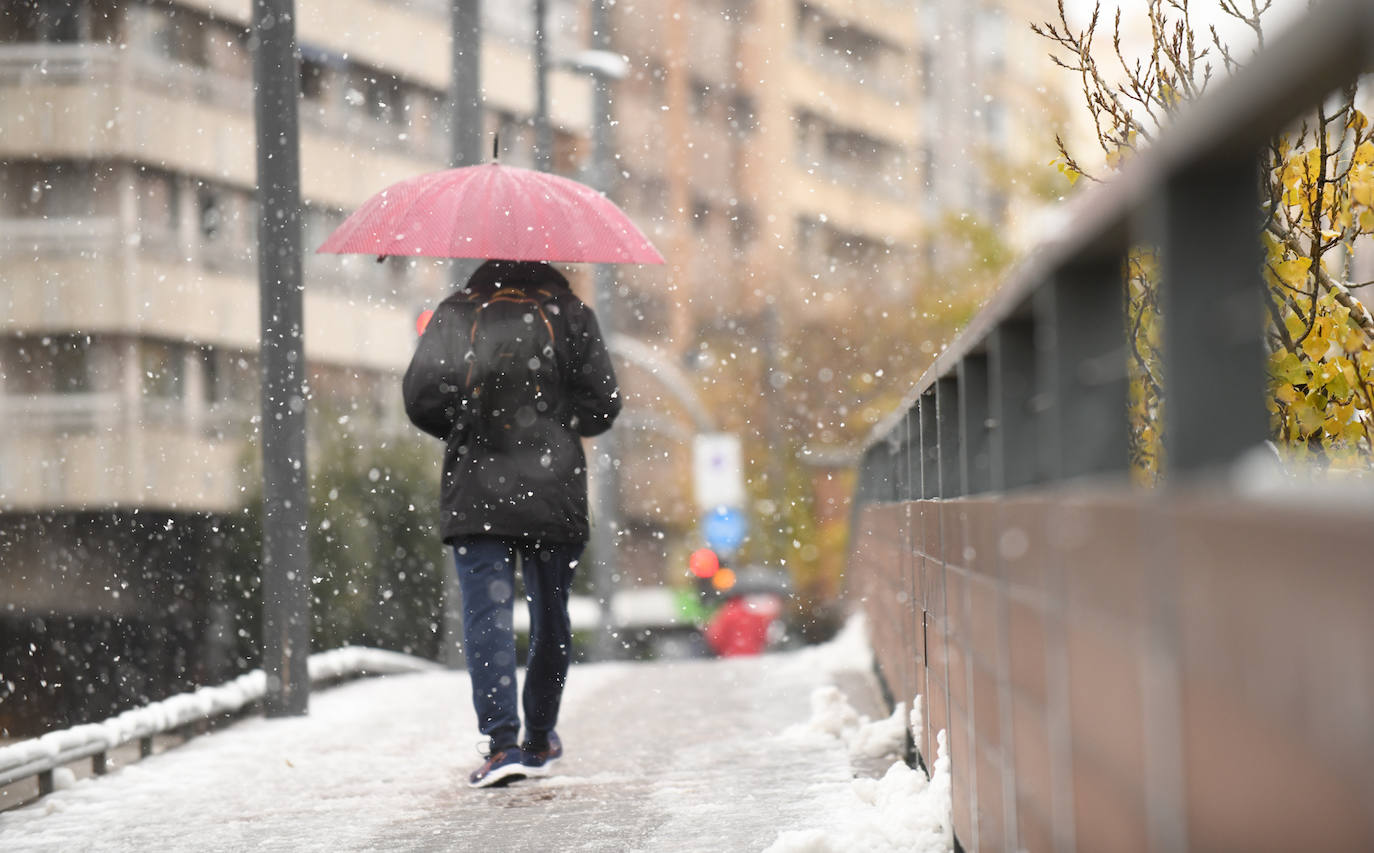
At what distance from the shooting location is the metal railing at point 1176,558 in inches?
59.4

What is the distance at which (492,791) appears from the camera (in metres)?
6.02

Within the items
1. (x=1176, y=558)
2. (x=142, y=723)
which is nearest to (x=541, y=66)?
(x=142, y=723)

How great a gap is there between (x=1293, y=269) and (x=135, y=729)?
443 centimetres

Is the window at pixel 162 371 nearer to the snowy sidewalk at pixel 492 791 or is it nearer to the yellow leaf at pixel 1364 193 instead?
the snowy sidewalk at pixel 492 791

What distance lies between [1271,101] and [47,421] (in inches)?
1260

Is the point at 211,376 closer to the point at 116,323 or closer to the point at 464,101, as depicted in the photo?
the point at 116,323

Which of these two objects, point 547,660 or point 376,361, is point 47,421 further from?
point 547,660

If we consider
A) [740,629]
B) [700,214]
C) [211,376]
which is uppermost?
[700,214]

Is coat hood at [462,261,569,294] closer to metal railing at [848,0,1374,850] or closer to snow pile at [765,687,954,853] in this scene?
snow pile at [765,687,954,853]

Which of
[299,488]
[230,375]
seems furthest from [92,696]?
[299,488]

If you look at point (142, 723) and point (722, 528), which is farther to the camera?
point (722, 528)

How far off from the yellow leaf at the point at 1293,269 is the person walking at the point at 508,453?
2151 mm

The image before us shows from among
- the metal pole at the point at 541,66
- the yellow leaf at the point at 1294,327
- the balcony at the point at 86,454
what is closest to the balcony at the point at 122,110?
the balcony at the point at 86,454

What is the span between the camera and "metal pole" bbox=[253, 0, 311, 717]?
838cm
